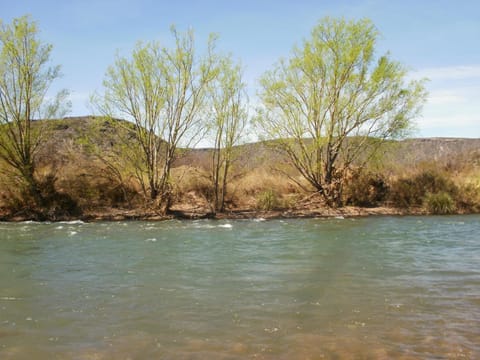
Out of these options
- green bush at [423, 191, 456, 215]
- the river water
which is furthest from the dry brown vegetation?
the river water

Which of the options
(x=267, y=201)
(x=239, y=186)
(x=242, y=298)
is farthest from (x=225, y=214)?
(x=242, y=298)

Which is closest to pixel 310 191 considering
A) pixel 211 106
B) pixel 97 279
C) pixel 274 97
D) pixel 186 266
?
pixel 274 97

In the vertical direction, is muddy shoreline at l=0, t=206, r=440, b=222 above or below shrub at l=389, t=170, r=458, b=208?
below

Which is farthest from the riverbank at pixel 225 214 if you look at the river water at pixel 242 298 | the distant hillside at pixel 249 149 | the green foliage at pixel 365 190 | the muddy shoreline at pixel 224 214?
the river water at pixel 242 298

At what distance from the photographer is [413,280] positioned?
811cm

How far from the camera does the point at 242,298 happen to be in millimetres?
7062

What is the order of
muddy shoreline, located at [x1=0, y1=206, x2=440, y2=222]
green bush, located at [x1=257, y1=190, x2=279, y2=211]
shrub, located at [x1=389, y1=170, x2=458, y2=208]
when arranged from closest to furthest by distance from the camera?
muddy shoreline, located at [x1=0, y1=206, x2=440, y2=222]
green bush, located at [x1=257, y1=190, x2=279, y2=211]
shrub, located at [x1=389, y1=170, x2=458, y2=208]

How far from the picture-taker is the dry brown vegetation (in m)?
20.9

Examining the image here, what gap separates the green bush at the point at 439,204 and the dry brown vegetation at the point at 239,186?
0.04 m

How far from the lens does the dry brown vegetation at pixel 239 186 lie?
68.6ft

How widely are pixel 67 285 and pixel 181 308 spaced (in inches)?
104

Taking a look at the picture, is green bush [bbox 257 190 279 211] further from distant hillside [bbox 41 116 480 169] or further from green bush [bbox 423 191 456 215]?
green bush [bbox 423 191 456 215]

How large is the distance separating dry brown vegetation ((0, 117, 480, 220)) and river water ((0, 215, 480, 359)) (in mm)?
7718

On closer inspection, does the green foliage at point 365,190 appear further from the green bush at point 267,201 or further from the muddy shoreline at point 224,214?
the green bush at point 267,201
